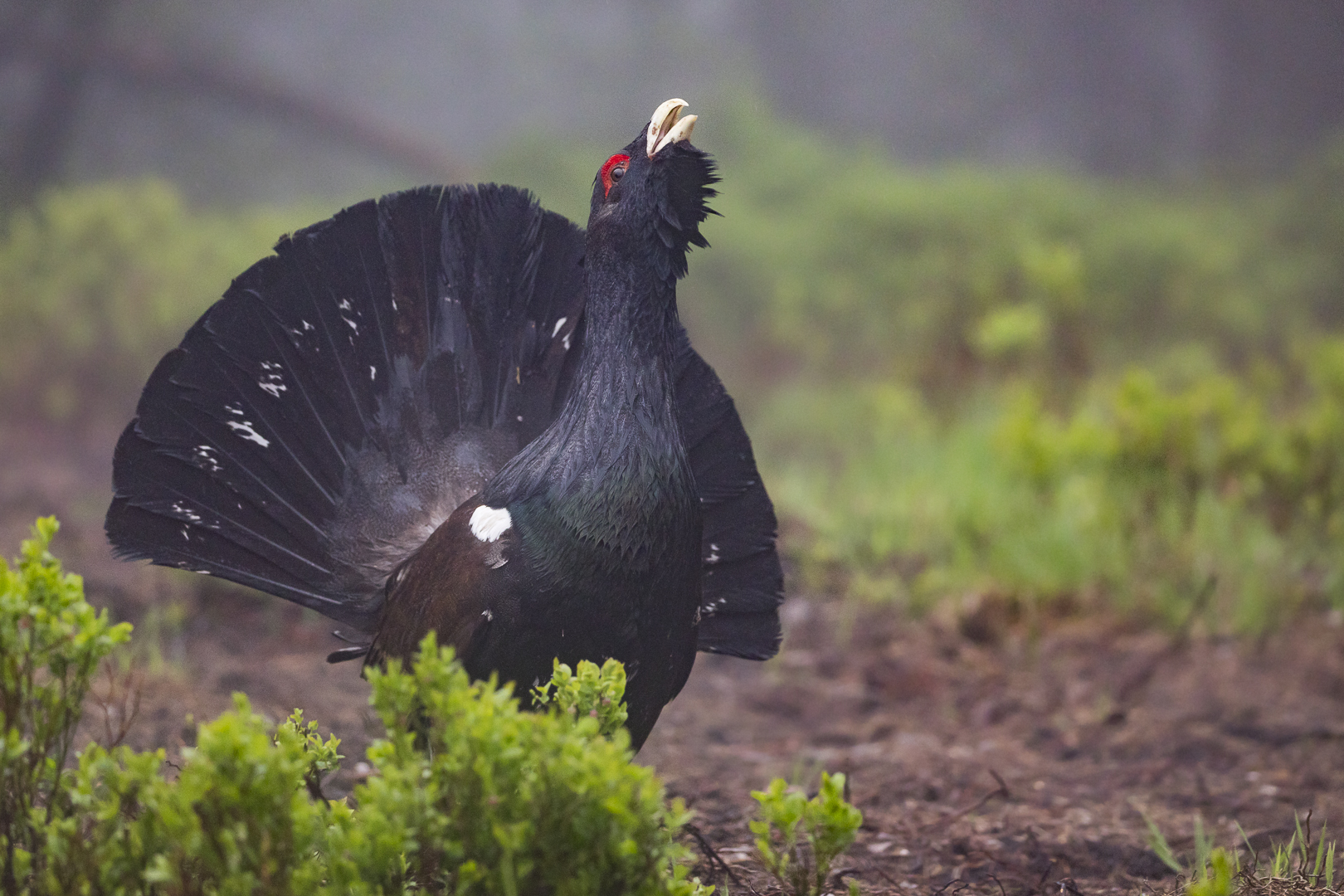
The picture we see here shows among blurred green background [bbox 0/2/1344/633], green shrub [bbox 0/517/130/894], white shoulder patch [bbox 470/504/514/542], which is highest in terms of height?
blurred green background [bbox 0/2/1344/633]

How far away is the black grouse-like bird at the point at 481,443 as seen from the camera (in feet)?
7.00

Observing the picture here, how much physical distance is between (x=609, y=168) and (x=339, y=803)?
135cm

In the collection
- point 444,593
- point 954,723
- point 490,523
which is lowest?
point 954,723

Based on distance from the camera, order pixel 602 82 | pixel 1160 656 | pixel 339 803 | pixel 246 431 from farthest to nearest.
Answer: pixel 602 82 < pixel 1160 656 < pixel 246 431 < pixel 339 803

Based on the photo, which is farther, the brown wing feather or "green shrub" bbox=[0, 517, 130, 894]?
the brown wing feather

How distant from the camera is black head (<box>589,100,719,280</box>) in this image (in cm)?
226

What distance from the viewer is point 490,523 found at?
7.30 ft

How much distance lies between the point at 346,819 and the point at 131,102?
7.70 metres

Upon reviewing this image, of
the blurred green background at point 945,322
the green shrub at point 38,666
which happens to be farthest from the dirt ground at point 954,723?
the green shrub at point 38,666

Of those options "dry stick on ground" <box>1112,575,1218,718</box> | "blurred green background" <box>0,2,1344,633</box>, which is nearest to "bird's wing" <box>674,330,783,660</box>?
"dry stick on ground" <box>1112,575,1218,718</box>

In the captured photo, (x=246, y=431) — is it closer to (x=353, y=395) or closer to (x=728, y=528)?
(x=353, y=395)

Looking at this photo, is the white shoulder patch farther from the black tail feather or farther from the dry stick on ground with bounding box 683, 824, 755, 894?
the dry stick on ground with bounding box 683, 824, 755, 894

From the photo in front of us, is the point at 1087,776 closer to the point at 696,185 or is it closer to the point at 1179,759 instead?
the point at 1179,759

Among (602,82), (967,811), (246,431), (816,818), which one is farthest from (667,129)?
(602,82)
